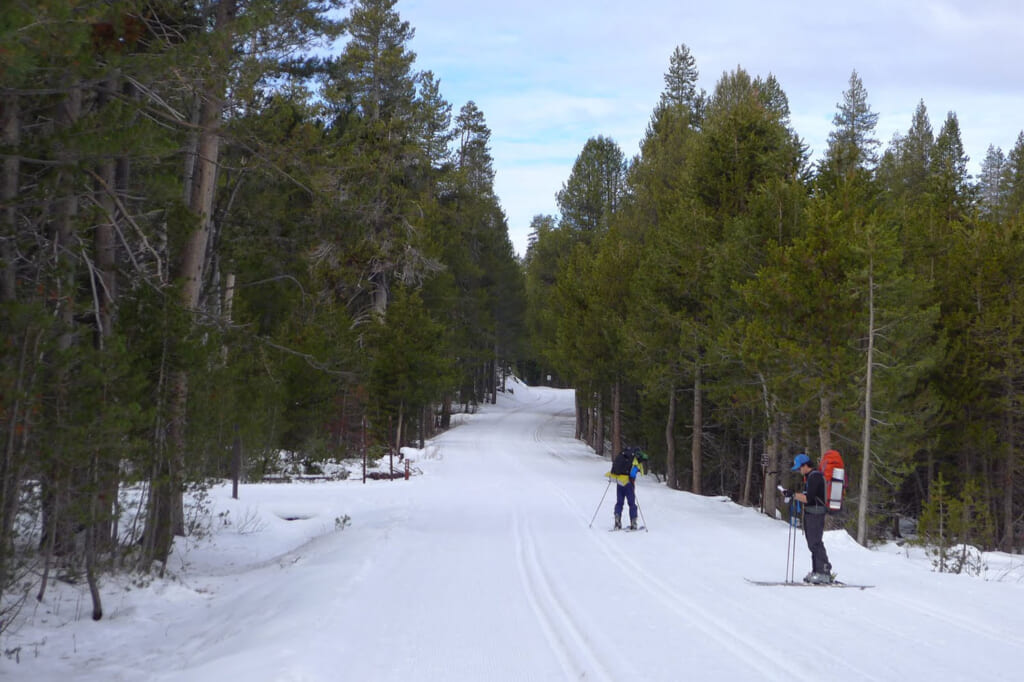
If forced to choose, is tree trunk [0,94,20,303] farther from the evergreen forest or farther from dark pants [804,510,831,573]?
dark pants [804,510,831,573]

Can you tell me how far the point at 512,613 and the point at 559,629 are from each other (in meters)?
0.83

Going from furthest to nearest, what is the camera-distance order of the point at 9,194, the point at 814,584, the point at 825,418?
the point at 825,418 < the point at 814,584 < the point at 9,194

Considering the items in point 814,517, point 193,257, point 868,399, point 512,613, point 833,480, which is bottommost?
point 512,613

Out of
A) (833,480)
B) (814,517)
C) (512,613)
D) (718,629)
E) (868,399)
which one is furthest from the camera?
(868,399)

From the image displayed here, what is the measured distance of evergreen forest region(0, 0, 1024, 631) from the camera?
27.3 ft

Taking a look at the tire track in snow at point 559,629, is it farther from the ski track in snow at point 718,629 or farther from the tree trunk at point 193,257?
the tree trunk at point 193,257

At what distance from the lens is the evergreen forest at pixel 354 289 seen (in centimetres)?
834

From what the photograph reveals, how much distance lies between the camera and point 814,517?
1052cm

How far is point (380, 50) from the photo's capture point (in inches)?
1372

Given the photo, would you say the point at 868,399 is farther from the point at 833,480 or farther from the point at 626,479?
the point at 833,480

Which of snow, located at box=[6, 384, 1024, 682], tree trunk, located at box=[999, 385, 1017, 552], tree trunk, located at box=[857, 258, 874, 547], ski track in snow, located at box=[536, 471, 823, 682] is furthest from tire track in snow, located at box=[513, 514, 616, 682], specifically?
tree trunk, located at box=[999, 385, 1017, 552]

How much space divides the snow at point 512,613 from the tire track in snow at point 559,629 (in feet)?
0.10

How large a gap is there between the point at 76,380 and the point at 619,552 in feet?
26.0

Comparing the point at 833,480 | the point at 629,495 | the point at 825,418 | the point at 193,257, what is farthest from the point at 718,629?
the point at 825,418
